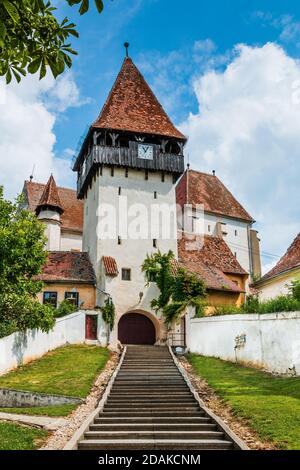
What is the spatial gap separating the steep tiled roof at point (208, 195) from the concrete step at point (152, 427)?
4051 cm

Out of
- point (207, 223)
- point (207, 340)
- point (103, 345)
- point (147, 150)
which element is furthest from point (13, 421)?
point (207, 223)

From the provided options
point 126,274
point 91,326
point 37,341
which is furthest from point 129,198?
point 37,341

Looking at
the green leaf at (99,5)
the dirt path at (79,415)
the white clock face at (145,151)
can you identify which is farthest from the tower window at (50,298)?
the green leaf at (99,5)

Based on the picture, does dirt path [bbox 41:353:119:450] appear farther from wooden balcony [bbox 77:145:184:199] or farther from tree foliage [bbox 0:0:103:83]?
wooden balcony [bbox 77:145:184:199]

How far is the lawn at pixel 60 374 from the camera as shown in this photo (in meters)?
17.1

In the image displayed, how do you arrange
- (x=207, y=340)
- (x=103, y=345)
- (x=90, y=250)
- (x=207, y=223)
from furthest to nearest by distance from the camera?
(x=207, y=223) < (x=90, y=250) < (x=103, y=345) < (x=207, y=340)

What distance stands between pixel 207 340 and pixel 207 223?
87.8ft

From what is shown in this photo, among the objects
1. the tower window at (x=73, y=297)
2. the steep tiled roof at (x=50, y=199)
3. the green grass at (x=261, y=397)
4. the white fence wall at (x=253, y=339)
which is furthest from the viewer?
the steep tiled roof at (x=50, y=199)

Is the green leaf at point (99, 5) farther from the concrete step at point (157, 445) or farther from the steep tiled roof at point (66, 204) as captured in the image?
the steep tiled roof at point (66, 204)

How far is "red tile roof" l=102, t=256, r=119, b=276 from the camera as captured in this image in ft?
105

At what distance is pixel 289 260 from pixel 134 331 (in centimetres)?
1172
